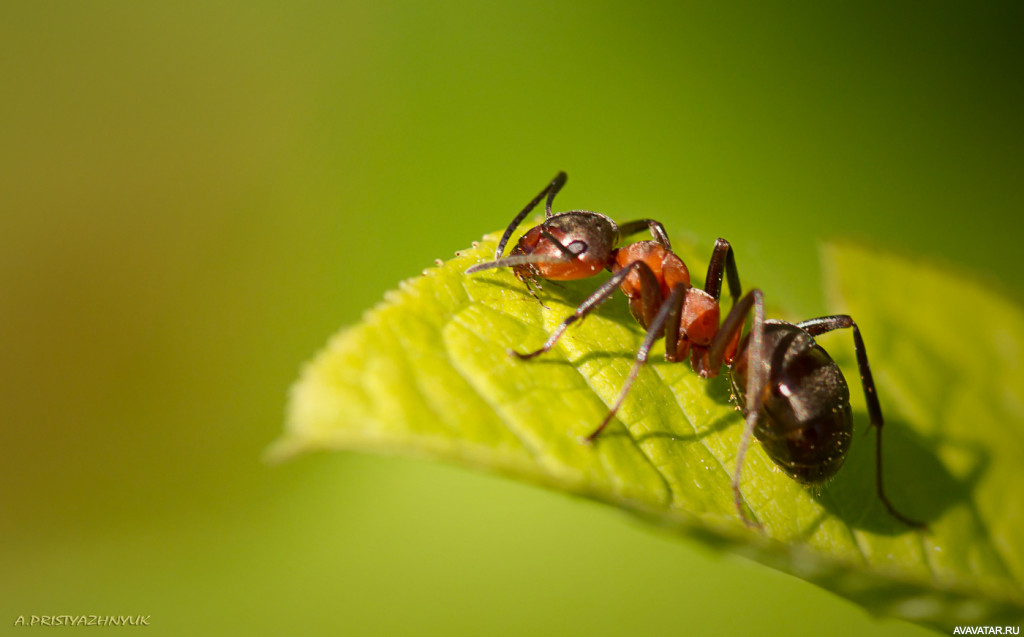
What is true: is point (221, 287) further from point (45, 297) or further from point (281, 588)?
point (281, 588)

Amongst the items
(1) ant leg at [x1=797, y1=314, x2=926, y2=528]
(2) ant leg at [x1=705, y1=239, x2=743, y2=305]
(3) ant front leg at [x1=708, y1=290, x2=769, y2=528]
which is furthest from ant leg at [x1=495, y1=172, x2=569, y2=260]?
(1) ant leg at [x1=797, y1=314, x2=926, y2=528]

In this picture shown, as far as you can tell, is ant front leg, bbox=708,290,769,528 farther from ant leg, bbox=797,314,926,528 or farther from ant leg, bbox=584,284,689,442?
ant leg, bbox=797,314,926,528

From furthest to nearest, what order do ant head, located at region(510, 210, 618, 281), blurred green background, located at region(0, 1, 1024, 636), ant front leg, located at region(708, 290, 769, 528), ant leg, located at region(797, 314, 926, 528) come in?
blurred green background, located at region(0, 1, 1024, 636), ant head, located at region(510, 210, 618, 281), ant leg, located at region(797, 314, 926, 528), ant front leg, located at region(708, 290, 769, 528)

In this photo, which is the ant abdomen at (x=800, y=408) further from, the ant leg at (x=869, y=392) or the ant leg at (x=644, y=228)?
the ant leg at (x=644, y=228)

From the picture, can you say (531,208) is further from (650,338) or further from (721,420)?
(721,420)

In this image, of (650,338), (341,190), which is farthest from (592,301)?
(341,190)

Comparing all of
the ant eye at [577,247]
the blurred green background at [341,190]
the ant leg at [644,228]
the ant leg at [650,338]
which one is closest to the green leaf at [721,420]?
the ant leg at [650,338]

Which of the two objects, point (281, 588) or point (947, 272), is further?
point (281, 588)

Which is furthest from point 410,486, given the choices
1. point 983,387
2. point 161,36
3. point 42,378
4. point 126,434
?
point 161,36
